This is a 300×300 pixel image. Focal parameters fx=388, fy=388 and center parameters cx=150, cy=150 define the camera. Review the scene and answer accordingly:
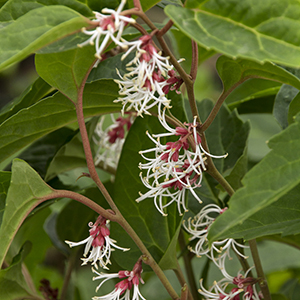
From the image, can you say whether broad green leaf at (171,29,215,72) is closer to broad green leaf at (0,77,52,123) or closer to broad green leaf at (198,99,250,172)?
broad green leaf at (198,99,250,172)

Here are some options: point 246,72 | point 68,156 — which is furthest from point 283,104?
point 68,156

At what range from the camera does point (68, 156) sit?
477 millimetres

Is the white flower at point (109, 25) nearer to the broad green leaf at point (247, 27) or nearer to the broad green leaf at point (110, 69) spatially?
the broad green leaf at point (247, 27)

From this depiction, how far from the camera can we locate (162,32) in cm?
27

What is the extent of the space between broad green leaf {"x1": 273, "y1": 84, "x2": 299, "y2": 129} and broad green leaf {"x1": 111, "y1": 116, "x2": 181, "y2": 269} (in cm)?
16

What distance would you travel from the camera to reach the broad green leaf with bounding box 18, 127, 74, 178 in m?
0.51

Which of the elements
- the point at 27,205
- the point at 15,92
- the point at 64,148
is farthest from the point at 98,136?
the point at 15,92

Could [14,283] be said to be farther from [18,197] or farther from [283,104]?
[283,104]

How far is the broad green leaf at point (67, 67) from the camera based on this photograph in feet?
1.03

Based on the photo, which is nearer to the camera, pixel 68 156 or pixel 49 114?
pixel 49 114

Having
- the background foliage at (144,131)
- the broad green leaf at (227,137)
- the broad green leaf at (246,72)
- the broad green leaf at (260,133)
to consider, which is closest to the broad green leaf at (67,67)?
the background foliage at (144,131)

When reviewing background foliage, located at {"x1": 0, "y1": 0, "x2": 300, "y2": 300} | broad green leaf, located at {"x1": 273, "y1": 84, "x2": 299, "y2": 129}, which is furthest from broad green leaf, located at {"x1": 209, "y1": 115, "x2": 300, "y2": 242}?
broad green leaf, located at {"x1": 273, "y1": 84, "x2": 299, "y2": 129}

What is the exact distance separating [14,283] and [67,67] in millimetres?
232

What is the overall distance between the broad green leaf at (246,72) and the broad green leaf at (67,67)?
0.36 feet
